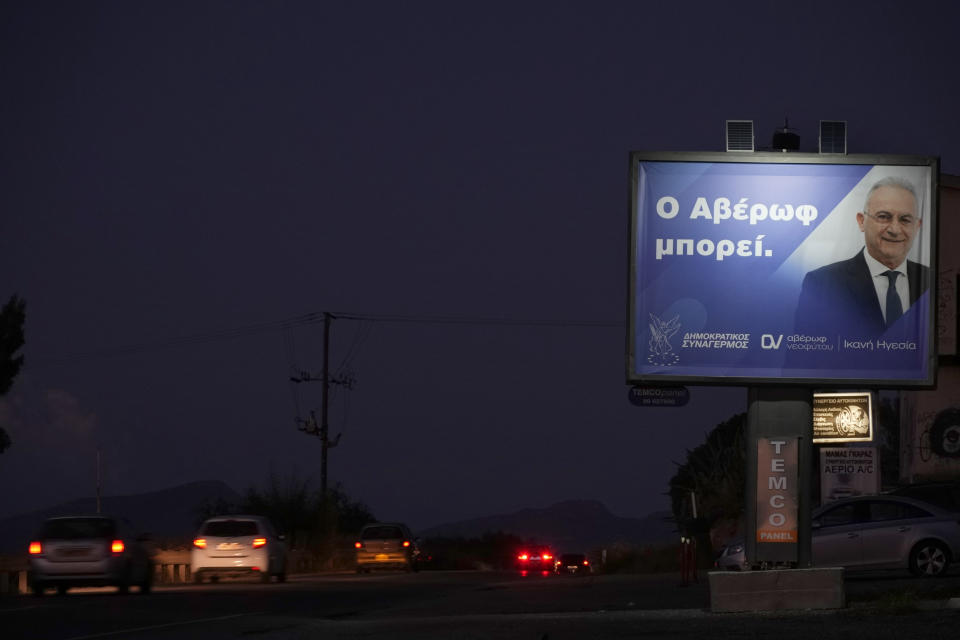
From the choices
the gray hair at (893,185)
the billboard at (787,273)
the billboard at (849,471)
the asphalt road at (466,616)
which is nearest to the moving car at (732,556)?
Answer: the asphalt road at (466,616)

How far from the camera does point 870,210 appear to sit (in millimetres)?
17156

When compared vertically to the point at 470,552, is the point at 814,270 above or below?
above

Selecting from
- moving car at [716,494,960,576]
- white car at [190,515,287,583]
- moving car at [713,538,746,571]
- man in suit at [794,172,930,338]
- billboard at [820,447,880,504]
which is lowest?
white car at [190,515,287,583]

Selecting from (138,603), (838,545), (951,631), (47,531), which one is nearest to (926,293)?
(951,631)

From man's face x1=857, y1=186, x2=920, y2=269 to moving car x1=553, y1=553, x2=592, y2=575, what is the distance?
3686 cm

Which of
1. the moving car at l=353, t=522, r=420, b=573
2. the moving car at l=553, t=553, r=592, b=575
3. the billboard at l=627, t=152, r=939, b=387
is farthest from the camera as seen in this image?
the moving car at l=553, t=553, r=592, b=575

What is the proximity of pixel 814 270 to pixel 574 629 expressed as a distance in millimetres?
5496

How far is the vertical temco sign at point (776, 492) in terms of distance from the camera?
54.7ft

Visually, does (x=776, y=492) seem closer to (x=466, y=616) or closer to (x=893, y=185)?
(x=893, y=185)

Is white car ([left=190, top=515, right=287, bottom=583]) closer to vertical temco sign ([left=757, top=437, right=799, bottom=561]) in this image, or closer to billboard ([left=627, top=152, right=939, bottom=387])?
billboard ([left=627, top=152, right=939, bottom=387])

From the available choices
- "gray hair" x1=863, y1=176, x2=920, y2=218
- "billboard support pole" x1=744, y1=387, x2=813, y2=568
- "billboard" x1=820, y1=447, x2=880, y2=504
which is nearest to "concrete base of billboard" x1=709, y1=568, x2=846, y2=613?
"billboard support pole" x1=744, y1=387, x2=813, y2=568

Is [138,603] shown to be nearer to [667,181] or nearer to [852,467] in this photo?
[667,181]

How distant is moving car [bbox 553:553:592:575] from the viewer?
53.1 m

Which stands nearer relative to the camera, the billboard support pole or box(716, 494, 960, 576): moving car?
the billboard support pole
